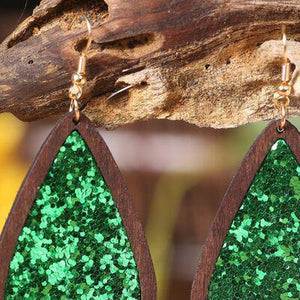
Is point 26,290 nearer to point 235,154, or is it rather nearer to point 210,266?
point 210,266

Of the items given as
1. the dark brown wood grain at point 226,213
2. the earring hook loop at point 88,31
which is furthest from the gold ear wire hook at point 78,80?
the dark brown wood grain at point 226,213

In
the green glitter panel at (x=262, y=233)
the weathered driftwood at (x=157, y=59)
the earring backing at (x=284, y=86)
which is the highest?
the weathered driftwood at (x=157, y=59)

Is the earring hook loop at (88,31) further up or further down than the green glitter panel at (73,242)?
further up

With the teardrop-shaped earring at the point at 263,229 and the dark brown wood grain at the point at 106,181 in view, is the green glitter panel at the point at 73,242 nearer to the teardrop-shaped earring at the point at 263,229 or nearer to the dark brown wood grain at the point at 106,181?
the dark brown wood grain at the point at 106,181

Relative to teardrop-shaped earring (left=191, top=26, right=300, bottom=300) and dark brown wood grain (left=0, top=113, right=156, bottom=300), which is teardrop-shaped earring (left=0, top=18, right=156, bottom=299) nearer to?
dark brown wood grain (left=0, top=113, right=156, bottom=300)

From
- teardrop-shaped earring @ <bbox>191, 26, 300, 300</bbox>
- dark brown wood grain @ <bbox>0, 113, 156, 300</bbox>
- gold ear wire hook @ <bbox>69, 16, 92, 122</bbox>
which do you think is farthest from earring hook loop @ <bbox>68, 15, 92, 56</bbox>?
teardrop-shaped earring @ <bbox>191, 26, 300, 300</bbox>

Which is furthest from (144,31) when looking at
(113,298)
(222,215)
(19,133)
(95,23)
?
(19,133)
